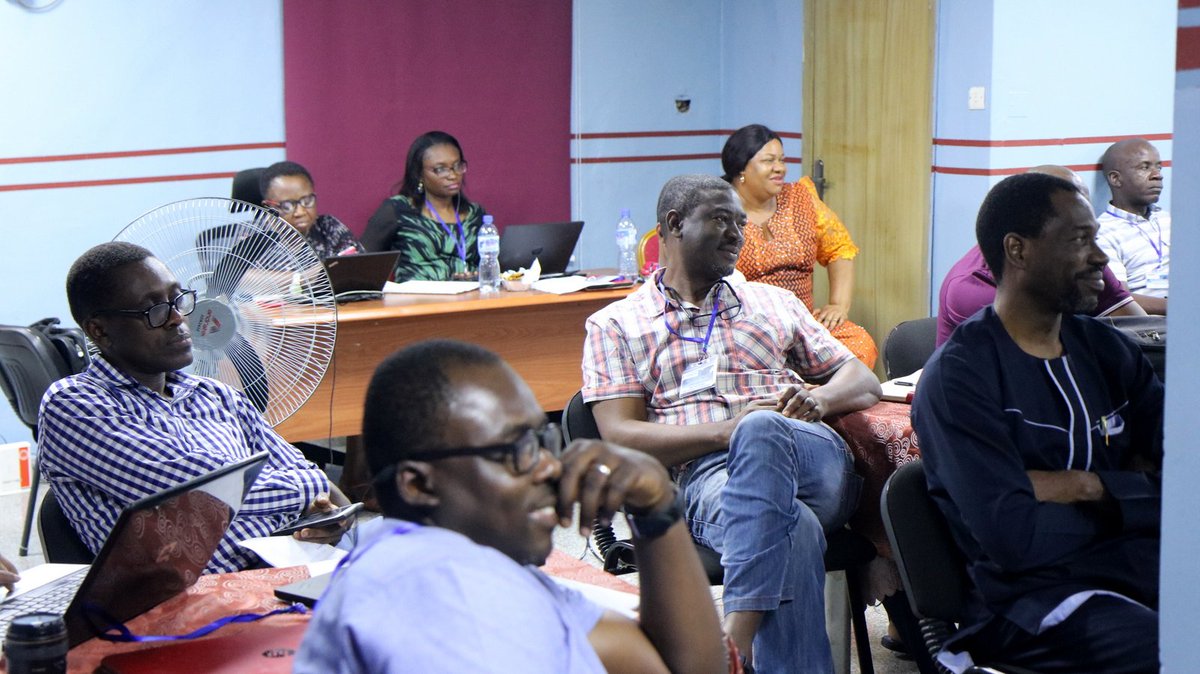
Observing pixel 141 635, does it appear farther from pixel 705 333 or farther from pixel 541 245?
pixel 541 245

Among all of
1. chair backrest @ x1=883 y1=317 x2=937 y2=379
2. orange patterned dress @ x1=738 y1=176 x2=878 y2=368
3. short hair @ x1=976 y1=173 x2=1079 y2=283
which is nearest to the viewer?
short hair @ x1=976 y1=173 x2=1079 y2=283

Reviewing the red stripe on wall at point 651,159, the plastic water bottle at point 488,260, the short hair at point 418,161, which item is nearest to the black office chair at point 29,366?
the plastic water bottle at point 488,260

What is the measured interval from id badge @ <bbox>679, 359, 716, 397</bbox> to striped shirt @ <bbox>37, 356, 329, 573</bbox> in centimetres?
95

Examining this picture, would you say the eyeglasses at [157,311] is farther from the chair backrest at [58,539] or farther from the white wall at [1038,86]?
the white wall at [1038,86]

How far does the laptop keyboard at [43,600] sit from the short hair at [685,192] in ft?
5.60

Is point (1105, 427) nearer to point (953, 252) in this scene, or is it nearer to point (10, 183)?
point (953, 252)

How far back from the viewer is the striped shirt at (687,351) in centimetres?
305

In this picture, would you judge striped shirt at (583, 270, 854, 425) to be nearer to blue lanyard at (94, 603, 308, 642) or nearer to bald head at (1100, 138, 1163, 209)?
blue lanyard at (94, 603, 308, 642)

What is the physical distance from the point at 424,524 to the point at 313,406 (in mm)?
3300

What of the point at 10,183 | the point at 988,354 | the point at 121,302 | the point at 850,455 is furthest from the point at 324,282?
the point at 10,183

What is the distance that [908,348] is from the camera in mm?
3605

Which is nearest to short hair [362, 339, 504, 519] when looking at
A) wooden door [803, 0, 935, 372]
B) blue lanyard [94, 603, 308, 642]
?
blue lanyard [94, 603, 308, 642]

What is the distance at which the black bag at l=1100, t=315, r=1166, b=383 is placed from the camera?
104 inches

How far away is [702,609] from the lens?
57.1 inches
